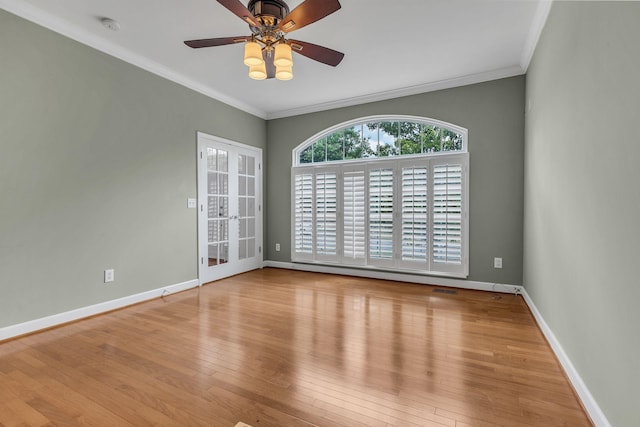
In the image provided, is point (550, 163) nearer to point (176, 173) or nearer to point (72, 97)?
point (176, 173)

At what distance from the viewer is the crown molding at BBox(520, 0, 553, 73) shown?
255cm

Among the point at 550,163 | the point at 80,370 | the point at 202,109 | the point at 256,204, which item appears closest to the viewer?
the point at 80,370

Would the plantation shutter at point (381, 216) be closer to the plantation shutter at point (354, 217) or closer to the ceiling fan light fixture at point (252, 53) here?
the plantation shutter at point (354, 217)

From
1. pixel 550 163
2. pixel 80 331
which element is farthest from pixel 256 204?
pixel 550 163

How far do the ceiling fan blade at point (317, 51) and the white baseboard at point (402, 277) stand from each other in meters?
3.13

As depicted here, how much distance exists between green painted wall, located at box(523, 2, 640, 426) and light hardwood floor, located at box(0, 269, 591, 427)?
0.40 metres

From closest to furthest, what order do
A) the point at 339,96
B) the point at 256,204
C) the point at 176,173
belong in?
the point at 176,173 → the point at 339,96 → the point at 256,204

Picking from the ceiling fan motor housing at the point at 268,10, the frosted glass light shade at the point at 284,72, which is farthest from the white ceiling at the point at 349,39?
the frosted glass light shade at the point at 284,72

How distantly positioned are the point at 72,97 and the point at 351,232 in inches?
148

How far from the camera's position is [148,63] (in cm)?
361

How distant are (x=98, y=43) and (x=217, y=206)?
7.66 feet

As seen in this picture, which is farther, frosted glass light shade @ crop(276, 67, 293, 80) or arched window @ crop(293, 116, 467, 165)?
arched window @ crop(293, 116, 467, 165)

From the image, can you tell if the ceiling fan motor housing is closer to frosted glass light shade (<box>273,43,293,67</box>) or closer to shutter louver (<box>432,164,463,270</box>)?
frosted glass light shade (<box>273,43,293,67</box>)

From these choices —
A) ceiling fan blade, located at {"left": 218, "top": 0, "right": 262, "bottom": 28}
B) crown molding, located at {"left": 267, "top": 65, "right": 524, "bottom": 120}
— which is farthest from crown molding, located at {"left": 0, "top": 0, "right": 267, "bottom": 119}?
ceiling fan blade, located at {"left": 218, "top": 0, "right": 262, "bottom": 28}
